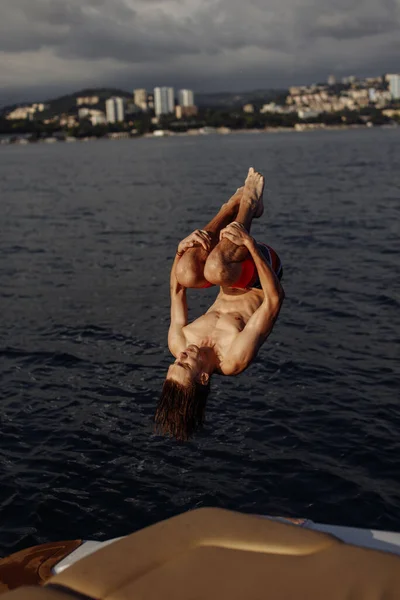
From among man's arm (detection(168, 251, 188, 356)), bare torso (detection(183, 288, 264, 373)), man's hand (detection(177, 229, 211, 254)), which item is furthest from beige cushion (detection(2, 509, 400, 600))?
man's hand (detection(177, 229, 211, 254))

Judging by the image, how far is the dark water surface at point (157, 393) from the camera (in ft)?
40.6

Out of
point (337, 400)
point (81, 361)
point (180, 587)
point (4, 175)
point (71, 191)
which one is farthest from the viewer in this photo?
point (4, 175)

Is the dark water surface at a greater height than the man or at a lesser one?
lesser

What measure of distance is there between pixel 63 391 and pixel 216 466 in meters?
5.46

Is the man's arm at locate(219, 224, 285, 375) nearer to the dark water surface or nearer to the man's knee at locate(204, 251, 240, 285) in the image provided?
the man's knee at locate(204, 251, 240, 285)

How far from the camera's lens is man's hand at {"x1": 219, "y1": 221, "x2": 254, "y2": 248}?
23.8ft

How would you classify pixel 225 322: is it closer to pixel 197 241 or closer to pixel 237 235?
pixel 197 241

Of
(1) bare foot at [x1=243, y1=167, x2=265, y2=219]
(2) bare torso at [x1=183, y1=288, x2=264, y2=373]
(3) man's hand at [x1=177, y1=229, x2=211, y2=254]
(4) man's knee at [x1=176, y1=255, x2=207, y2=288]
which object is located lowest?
(2) bare torso at [x1=183, y1=288, x2=264, y2=373]

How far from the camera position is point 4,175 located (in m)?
93.4

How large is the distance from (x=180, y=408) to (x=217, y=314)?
1.22 meters

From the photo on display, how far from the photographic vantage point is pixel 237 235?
24.0 ft

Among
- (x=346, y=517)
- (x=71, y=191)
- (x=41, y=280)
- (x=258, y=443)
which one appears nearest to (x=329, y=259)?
(x=41, y=280)

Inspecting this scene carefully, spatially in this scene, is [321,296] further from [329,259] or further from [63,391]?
[63,391]

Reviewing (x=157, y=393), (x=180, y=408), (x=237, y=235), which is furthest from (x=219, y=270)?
(x=157, y=393)
